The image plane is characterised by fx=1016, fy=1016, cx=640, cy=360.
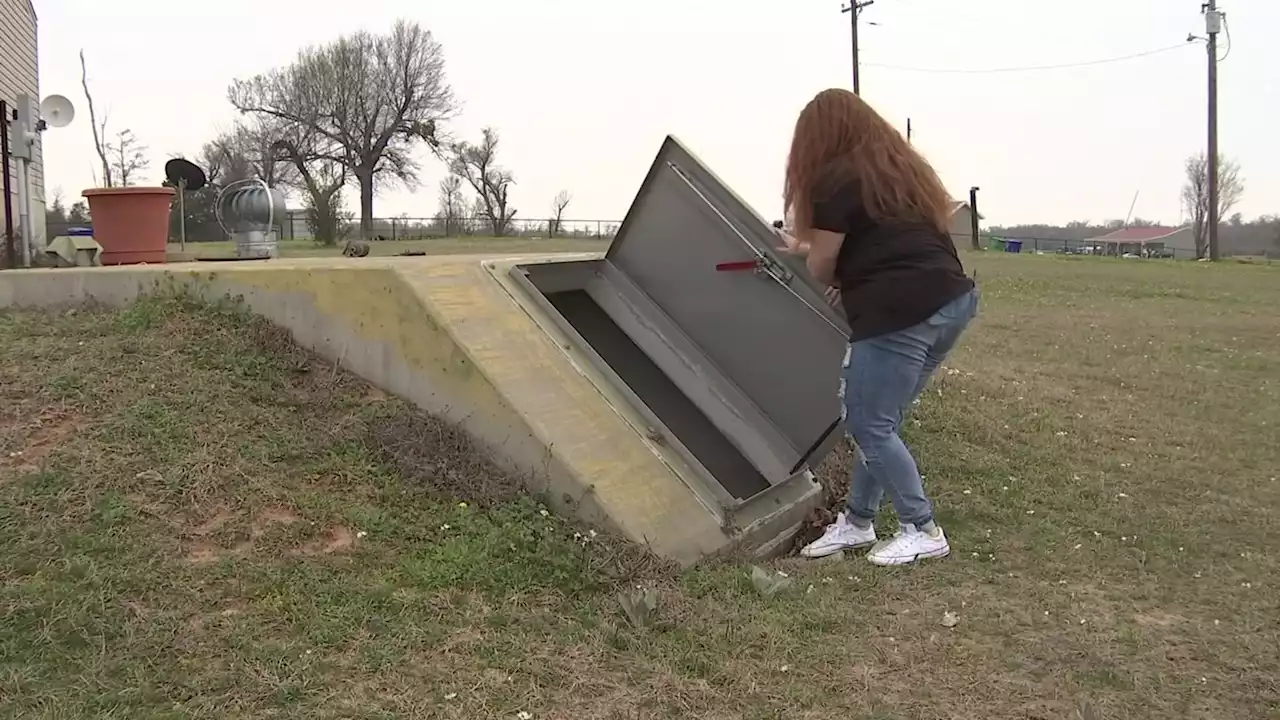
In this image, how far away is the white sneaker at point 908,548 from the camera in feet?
12.1

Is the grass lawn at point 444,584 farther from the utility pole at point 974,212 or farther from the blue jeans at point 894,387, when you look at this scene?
the utility pole at point 974,212

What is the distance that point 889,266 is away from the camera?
343 cm

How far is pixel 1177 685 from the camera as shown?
110 inches

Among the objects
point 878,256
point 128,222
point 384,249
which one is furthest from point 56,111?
point 878,256

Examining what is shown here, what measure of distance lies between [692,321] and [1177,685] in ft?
8.00

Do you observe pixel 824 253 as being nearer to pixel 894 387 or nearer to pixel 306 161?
pixel 894 387

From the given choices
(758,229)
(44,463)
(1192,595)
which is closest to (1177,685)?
(1192,595)

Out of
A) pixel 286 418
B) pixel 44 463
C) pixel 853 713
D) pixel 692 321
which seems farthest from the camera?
pixel 692 321

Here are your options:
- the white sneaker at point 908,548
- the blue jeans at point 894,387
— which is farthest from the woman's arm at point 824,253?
the white sneaker at point 908,548

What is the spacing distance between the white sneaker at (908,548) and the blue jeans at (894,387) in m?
0.05

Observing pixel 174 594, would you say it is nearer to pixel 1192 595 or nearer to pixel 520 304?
pixel 520 304

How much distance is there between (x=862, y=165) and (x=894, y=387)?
0.77 metres

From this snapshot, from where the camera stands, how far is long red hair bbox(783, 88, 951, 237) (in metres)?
3.43

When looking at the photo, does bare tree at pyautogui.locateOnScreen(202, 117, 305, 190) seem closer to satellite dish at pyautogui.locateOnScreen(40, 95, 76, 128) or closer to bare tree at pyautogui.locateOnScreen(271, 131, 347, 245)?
bare tree at pyautogui.locateOnScreen(271, 131, 347, 245)
